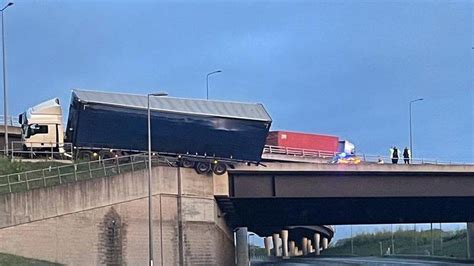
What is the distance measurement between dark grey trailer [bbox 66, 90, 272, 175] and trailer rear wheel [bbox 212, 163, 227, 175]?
405 millimetres

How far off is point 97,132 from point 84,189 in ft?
19.7

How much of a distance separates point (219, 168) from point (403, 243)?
330ft

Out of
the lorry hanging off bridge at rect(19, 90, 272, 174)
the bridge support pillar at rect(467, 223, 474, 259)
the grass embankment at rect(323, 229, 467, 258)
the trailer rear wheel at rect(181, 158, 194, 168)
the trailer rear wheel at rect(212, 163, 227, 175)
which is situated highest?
the lorry hanging off bridge at rect(19, 90, 272, 174)

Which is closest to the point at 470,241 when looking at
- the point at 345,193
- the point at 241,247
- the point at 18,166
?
the point at 241,247

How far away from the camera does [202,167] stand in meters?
54.8

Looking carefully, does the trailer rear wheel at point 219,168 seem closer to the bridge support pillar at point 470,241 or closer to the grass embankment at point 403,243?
the bridge support pillar at point 470,241

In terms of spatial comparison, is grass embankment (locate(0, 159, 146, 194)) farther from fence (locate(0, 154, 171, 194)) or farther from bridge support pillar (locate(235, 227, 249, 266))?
bridge support pillar (locate(235, 227, 249, 266))

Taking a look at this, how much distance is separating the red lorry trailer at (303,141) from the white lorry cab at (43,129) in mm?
19739

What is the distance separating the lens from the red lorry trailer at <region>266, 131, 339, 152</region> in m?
74.4

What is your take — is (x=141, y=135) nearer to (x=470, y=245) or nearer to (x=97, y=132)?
(x=97, y=132)

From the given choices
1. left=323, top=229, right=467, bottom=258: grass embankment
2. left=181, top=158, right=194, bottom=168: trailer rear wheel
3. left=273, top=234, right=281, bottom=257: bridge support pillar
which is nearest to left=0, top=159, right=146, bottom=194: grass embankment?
left=181, top=158, right=194, bottom=168: trailer rear wheel

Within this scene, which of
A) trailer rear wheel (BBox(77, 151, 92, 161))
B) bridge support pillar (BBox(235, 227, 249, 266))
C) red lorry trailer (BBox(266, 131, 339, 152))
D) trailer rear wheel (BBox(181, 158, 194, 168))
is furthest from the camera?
bridge support pillar (BBox(235, 227, 249, 266))

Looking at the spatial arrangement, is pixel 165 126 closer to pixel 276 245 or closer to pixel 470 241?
pixel 470 241

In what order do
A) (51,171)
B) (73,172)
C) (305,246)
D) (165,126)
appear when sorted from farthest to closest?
(305,246) → (165,126) → (51,171) → (73,172)
